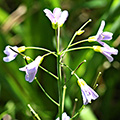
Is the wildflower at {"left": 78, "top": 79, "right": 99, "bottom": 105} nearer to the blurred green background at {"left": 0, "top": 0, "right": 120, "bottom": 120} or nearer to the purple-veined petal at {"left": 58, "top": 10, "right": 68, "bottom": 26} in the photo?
the purple-veined petal at {"left": 58, "top": 10, "right": 68, "bottom": 26}

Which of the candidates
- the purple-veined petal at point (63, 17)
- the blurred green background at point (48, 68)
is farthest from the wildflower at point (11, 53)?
the blurred green background at point (48, 68)

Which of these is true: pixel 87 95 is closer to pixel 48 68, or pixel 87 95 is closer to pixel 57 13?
pixel 57 13

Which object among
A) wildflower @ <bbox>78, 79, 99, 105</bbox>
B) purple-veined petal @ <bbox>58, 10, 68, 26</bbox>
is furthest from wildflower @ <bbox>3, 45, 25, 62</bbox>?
wildflower @ <bbox>78, 79, 99, 105</bbox>

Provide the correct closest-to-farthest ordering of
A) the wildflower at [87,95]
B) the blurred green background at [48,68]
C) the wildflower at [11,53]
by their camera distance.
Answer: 1. the wildflower at [87,95]
2. the wildflower at [11,53]
3. the blurred green background at [48,68]

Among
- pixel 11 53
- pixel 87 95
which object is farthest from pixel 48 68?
pixel 87 95

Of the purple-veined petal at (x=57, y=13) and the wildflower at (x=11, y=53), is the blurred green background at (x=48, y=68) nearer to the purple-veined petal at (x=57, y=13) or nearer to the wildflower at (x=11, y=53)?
the wildflower at (x=11, y=53)

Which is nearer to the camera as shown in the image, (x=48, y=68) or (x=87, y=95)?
(x=87, y=95)
